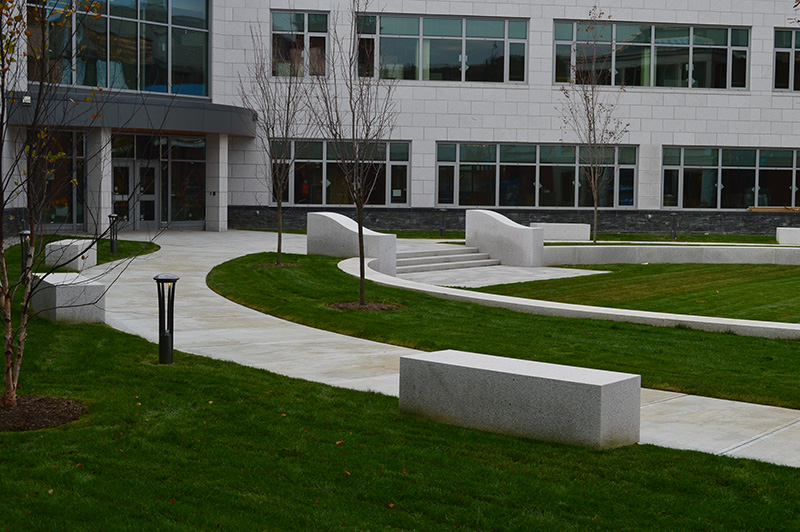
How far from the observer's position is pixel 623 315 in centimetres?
1412

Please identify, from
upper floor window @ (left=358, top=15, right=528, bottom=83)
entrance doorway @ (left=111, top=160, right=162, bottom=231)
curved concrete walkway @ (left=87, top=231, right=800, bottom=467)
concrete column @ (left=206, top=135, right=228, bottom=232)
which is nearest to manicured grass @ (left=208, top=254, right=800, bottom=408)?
curved concrete walkway @ (left=87, top=231, right=800, bottom=467)

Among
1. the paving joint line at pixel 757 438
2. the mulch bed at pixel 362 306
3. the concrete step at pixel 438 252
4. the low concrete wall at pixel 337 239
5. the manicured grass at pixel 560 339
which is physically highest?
the low concrete wall at pixel 337 239

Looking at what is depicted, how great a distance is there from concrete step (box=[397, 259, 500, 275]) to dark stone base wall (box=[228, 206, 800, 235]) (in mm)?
9829

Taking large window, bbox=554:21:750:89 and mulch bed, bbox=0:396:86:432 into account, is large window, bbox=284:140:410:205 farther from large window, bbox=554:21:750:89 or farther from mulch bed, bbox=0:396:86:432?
mulch bed, bbox=0:396:86:432

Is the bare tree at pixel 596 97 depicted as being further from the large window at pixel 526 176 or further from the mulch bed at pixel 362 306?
the mulch bed at pixel 362 306

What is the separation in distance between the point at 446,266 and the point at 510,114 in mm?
13189

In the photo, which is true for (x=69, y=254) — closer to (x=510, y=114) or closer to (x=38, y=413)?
(x=38, y=413)

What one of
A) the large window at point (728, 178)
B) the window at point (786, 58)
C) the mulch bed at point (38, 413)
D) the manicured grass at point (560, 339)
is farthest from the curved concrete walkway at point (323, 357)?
the window at point (786, 58)

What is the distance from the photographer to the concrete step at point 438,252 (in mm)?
24031

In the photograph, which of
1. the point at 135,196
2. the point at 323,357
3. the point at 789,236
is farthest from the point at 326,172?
the point at 323,357

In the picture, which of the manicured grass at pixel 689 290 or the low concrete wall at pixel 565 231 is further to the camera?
the low concrete wall at pixel 565 231

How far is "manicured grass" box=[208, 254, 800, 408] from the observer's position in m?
9.88

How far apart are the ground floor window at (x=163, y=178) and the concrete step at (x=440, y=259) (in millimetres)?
11627

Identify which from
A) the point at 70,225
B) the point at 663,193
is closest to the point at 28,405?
the point at 70,225
